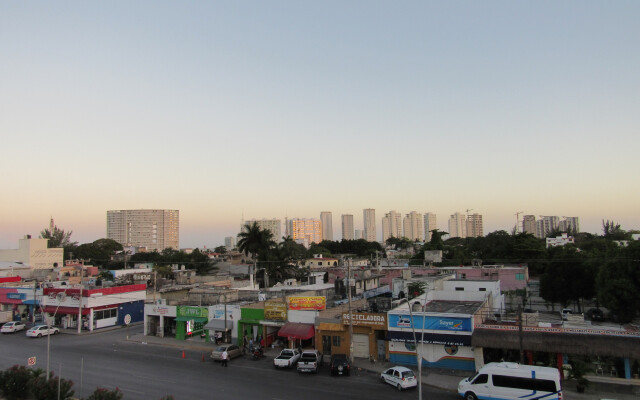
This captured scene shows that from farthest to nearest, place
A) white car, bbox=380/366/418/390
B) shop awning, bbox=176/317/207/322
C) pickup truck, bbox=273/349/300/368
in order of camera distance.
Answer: shop awning, bbox=176/317/207/322 < pickup truck, bbox=273/349/300/368 < white car, bbox=380/366/418/390

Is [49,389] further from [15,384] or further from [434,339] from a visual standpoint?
[434,339]

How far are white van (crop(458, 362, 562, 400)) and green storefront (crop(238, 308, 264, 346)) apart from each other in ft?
62.6

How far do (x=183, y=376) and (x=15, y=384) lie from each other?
915cm

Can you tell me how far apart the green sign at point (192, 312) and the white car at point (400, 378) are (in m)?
20.9

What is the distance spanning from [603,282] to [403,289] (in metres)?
20.2

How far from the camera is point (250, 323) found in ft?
121

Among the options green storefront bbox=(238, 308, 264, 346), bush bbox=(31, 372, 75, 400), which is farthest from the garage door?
bush bbox=(31, 372, 75, 400)

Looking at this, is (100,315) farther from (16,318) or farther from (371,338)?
(371,338)

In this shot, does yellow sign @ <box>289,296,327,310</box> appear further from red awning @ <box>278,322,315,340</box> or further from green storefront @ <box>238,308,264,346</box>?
green storefront @ <box>238,308,264,346</box>

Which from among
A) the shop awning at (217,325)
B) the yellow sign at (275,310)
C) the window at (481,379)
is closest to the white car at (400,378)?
the window at (481,379)

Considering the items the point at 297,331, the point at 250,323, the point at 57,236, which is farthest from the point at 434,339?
the point at 57,236

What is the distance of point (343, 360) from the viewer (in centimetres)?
2823

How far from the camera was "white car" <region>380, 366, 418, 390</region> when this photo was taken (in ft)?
79.3

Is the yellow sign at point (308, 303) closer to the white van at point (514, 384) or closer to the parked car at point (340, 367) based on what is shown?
the parked car at point (340, 367)
